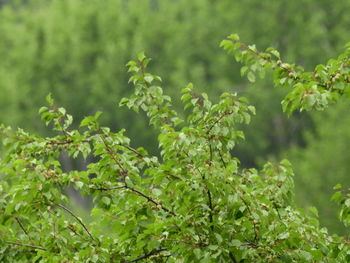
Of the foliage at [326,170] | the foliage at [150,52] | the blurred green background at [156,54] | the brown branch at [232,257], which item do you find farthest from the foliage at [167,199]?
the foliage at [150,52]

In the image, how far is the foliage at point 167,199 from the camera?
540 centimetres

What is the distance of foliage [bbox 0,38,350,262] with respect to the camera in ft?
17.7

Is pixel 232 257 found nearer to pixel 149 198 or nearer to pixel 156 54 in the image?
pixel 149 198

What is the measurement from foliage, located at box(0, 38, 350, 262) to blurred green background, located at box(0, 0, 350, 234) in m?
30.5

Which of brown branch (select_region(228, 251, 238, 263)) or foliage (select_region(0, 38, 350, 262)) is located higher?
foliage (select_region(0, 38, 350, 262))

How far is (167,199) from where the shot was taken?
5.71 m

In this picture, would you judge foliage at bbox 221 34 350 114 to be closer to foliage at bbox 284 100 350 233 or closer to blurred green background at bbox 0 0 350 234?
foliage at bbox 284 100 350 233

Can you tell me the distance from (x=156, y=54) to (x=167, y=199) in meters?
34.7

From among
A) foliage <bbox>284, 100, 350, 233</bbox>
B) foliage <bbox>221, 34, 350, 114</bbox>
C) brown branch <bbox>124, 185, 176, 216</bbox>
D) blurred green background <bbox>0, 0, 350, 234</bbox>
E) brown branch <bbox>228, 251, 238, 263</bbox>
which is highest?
blurred green background <bbox>0, 0, 350, 234</bbox>

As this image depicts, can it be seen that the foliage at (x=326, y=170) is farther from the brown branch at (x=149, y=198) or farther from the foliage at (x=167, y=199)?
the brown branch at (x=149, y=198)

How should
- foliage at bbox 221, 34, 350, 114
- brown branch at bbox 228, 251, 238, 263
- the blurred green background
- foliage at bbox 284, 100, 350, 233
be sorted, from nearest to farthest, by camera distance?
foliage at bbox 221, 34, 350, 114 → brown branch at bbox 228, 251, 238, 263 → foliage at bbox 284, 100, 350, 233 → the blurred green background

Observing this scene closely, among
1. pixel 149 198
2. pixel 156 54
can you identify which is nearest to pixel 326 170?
pixel 156 54

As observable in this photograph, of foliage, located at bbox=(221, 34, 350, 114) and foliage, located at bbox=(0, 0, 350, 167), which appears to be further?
foliage, located at bbox=(0, 0, 350, 167)

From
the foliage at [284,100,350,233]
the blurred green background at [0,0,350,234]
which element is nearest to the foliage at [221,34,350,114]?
the foliage at [284,100,350,233]
